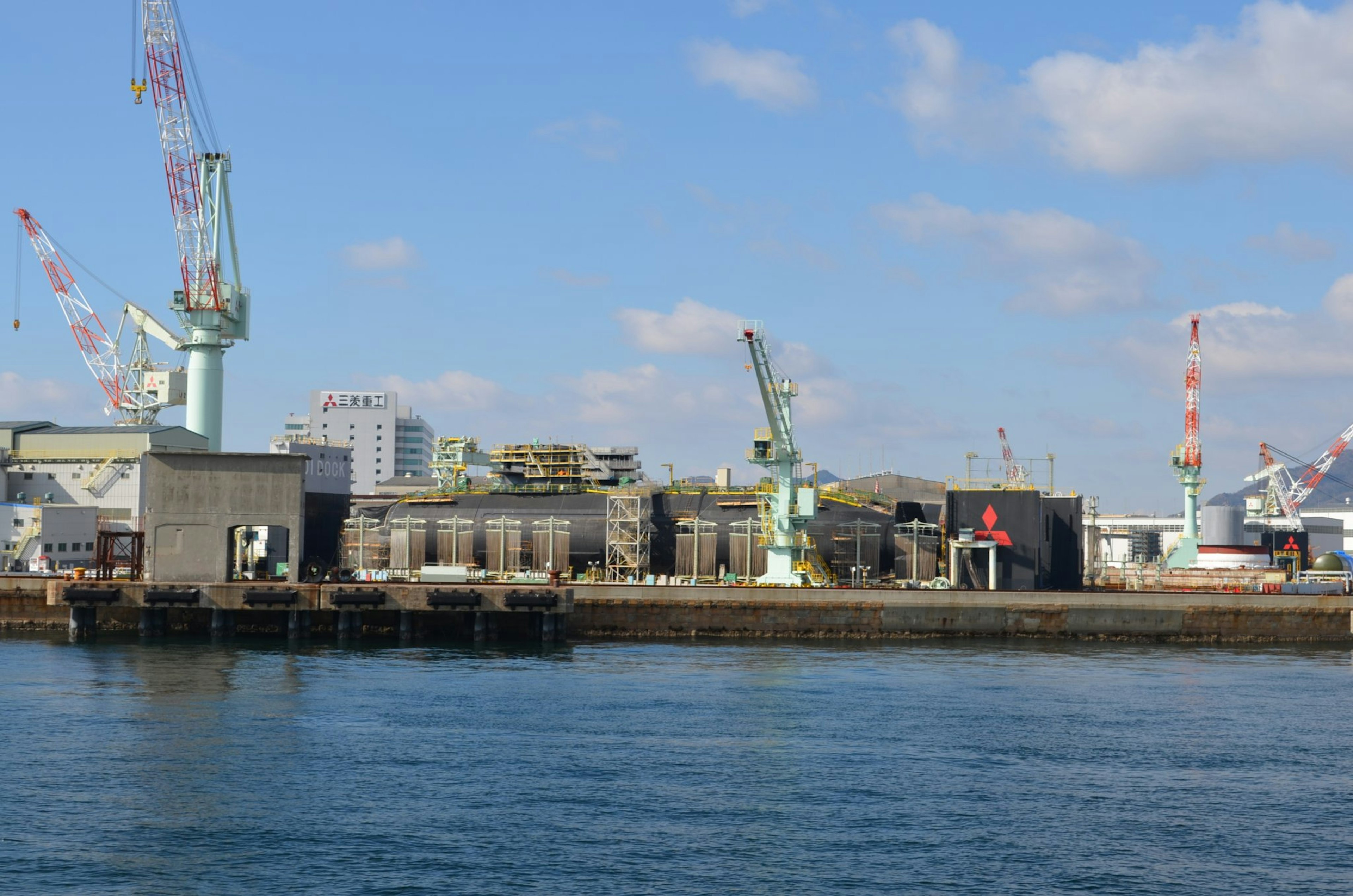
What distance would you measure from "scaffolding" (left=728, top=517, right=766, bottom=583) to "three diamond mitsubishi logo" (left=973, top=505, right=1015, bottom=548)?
61.8 ft

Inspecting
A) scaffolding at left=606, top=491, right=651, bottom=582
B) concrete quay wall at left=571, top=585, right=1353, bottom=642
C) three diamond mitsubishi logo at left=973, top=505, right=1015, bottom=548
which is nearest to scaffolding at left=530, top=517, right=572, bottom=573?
scaffolding at left=606, top=491, right=651, bottom=582

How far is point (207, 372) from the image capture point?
489 feet

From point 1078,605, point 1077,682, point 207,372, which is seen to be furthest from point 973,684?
point 207,372

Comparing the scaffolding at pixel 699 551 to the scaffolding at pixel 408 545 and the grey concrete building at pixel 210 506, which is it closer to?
the scaffolding at pixel 408 545

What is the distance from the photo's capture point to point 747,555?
118 meters

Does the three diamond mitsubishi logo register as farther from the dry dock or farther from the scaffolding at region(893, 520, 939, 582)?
the dry dock

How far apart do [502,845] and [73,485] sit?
4797 inches

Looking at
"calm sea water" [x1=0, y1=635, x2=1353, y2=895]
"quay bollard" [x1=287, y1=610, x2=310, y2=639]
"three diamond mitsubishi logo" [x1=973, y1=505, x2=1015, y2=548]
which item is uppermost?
"three diamond mitsubishi logo" [x1=973, y1=505, x2=1015, y2=548]

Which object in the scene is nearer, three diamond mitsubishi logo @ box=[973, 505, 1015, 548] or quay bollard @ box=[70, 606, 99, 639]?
quay bollard @ box=[70, 606, 99, 639]

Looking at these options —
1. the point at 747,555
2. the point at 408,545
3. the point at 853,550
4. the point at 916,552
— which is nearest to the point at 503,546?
the point at 408,545

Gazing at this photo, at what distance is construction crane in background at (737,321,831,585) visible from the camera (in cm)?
11119

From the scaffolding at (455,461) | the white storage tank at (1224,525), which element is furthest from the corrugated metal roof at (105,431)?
the white storage tank at (1224,525)

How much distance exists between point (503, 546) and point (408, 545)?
953 centimetres

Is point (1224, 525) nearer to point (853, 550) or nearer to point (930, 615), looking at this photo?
point (853, 550)
